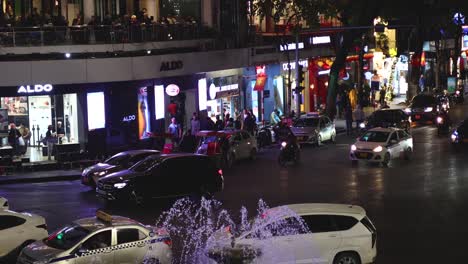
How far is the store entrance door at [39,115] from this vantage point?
1490 inches

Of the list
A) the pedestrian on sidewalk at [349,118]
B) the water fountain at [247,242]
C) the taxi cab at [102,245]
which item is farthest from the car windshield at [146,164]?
the pedestrian on sidewalk at [349,118]

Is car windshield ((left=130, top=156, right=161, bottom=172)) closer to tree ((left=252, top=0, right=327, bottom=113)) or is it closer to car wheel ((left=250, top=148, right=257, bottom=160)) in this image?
car wheel ((left=250, top=148, right=257, bottom=160))

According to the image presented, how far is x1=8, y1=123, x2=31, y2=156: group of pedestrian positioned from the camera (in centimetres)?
3675

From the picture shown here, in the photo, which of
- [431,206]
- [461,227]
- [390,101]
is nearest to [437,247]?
[461,227]

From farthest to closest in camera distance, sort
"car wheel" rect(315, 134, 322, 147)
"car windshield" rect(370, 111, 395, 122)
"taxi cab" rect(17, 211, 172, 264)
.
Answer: "car windshield" rect(370, 111, 395, 122)
"car wheel" rect(315, 134, 322, 147)
"taxi cab" rect(17, 211, 172, 264)

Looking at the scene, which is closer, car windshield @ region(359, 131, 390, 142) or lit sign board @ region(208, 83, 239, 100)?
car windshield @ region(359, 131, 390, 142)

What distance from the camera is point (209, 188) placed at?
27.6m

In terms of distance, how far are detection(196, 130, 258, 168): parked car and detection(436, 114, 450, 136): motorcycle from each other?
13812 mm

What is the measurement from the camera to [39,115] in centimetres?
3809

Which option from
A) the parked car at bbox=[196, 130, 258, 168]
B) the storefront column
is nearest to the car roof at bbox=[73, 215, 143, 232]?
the parked car at bbox=[196, 130, 258, 168]

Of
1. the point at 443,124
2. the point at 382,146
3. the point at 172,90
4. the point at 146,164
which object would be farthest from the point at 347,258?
the point at 443,124

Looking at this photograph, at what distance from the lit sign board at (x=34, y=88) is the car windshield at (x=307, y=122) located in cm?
1437

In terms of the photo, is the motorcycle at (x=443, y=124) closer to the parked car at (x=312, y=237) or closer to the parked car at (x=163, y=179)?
the parked car at (x=163, y=179)

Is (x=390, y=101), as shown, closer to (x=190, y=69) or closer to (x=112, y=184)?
(x=190, y=69)
